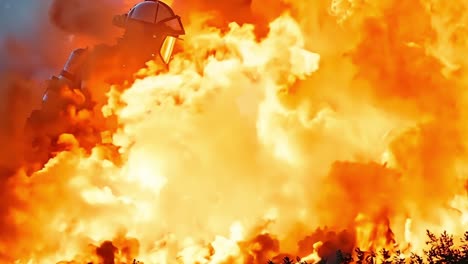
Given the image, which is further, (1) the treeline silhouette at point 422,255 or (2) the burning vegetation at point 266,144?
(2) the burning vegetation at point 266,144

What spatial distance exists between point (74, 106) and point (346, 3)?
30.0 ft

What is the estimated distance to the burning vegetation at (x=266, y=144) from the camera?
18.5 meters

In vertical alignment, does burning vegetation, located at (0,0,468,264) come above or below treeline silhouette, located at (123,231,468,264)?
above

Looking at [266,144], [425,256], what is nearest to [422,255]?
[425,256]

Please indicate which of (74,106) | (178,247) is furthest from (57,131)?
(178,247)

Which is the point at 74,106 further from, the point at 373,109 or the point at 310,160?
the point at 373,109

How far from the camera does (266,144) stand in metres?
20.7

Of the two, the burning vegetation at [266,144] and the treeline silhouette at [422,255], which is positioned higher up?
the burning vegetation at [266,144]

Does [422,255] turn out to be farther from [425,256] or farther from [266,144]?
[266,144]

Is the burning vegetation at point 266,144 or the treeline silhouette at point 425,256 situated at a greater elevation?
the burning vegetation at point 266,144

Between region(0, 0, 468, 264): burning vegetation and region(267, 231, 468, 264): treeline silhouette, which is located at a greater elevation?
region(0, 0, 468, 264): burning vegetation

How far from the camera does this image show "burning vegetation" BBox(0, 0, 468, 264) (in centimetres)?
1853

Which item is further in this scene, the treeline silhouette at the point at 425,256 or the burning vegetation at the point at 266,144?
the burning vegetation at the point at 266,144

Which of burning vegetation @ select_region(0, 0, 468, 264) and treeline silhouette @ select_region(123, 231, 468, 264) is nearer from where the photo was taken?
treeline silhouette @ select_region(123, 231, 468, 264)
